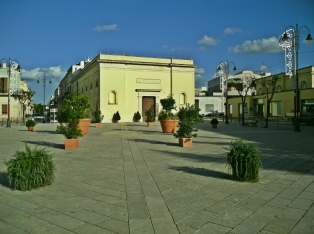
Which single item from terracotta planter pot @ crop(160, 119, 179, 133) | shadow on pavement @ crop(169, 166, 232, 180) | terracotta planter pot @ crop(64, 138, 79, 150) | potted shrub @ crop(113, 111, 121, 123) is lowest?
shadow on pavement @ crop(169, 166, 232, 180)

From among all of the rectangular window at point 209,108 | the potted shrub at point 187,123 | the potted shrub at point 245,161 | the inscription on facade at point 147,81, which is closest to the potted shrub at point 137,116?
the inscription on facade at point 147,81

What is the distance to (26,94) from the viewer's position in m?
38.7

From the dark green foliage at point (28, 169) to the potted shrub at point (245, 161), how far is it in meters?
3.54

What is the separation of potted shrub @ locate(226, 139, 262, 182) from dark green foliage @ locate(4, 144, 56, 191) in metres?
3.54

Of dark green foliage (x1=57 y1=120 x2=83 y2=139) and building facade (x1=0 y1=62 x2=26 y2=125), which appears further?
building facade (x1=0 y1=62 x2=26 y2=125)

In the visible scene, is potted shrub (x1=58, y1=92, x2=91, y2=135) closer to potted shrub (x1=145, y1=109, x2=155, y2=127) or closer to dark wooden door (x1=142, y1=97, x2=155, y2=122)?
potted shrub (x1=145, y1=109, x2=155, y2=127)

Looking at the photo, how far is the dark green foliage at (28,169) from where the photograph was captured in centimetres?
479

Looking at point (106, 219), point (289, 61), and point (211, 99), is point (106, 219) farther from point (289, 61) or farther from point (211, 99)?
point (211, 99)

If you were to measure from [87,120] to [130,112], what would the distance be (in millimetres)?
17135

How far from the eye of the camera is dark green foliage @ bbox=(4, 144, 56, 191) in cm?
479

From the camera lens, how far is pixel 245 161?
17.3 ft

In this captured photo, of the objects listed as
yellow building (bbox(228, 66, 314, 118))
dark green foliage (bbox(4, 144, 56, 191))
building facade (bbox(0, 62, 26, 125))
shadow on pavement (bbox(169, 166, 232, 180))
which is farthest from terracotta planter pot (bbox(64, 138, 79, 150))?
building facade (bbox(0, 62, 26, 125))

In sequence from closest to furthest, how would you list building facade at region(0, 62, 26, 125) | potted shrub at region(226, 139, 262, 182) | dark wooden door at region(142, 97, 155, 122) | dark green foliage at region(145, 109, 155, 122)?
1. potted shrub at region(226, 139, 262, 182)
2. dark green foliage at region(145, 109, 155, 122)
3. dark wooden door at region(142, 97, 155, 122)
4. building facade at region(0, 62, 26, 125)

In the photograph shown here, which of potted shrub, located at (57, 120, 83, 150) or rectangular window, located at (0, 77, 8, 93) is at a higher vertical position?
rectangular window, located at (0, 77, 8, 93)
